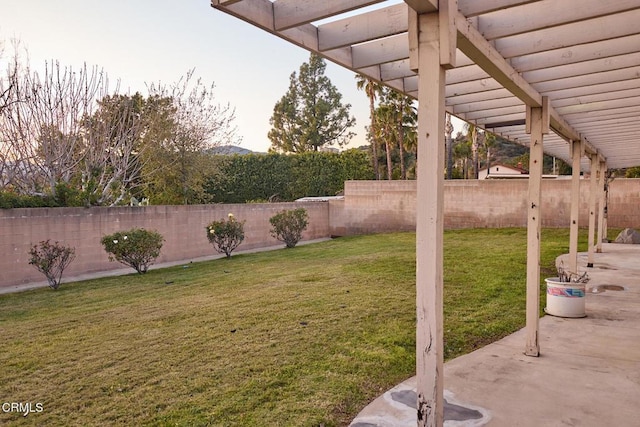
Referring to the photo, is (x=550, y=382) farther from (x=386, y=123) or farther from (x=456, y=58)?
(x=386, y=123)

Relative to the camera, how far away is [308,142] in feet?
115

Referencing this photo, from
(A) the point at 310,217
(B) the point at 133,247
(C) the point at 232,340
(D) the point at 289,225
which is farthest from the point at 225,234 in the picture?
(C) the point at 232,340

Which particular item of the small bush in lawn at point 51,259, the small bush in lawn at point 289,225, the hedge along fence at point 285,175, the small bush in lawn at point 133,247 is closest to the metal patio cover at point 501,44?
the small bush in lawn at point 133,247

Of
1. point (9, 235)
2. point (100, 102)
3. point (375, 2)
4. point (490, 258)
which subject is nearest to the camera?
point (375, 2)

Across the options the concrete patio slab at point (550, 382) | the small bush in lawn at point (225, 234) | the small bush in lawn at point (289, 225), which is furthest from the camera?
the small bush in lawn at point (289, 225)

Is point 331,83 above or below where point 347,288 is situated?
above

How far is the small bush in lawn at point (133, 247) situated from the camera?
9875 millimetres

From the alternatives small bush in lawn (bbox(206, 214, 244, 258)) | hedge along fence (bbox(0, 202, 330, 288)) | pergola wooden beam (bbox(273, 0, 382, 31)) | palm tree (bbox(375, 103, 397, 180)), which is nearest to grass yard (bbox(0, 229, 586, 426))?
hedge along fence (bbox(0, 202, 330, 288))

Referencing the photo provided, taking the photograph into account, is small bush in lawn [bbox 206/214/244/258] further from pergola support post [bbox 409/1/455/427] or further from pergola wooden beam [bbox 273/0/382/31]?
pergola support post [bbox 409/1/455/427]

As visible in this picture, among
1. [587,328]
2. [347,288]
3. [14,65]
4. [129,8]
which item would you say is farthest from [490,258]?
[14,65]

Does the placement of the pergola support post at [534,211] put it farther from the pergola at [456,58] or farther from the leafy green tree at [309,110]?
the leafy green tree at [309,110]

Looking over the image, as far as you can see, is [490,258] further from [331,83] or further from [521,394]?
[331,83]

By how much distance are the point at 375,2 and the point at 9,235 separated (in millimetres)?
9601

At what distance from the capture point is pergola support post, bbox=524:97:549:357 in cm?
397
